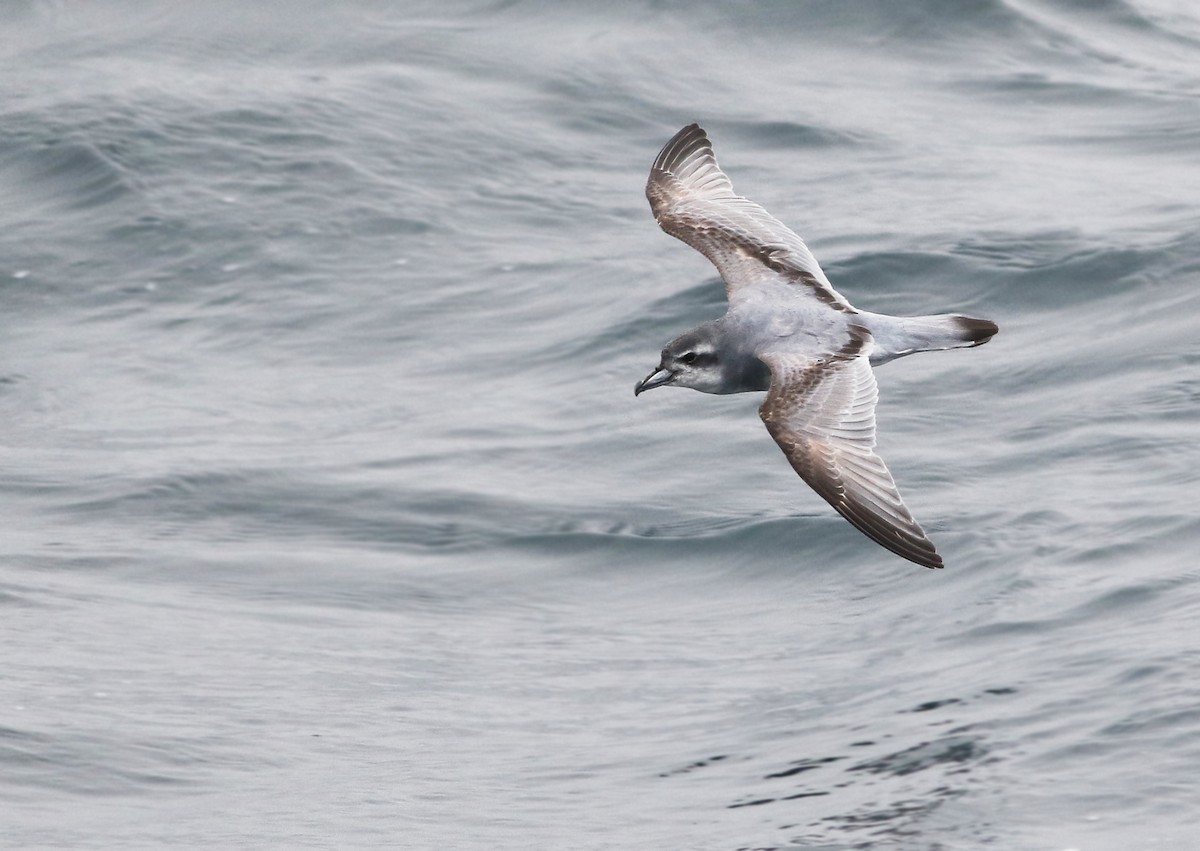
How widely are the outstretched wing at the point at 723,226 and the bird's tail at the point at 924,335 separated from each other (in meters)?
0.41

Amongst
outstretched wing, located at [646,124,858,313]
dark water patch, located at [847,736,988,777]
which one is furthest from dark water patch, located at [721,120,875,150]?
dark water patch, located at [847,736,988,777]

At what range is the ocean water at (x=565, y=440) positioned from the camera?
11.1m

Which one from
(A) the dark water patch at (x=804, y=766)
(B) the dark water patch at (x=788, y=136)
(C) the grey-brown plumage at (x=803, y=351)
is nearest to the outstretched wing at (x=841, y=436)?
(C) the grey-brown plumage at (x=803, y=351)

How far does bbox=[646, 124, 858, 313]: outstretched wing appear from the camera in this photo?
1138cm

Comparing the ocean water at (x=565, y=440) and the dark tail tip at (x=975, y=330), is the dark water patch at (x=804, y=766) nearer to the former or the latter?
the ocean water at (x=565, y=440)

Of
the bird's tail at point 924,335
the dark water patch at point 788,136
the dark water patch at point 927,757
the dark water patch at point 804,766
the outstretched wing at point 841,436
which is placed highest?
the bird's tail at point 924,335

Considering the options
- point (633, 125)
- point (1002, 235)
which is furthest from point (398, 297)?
point (1002, 235)

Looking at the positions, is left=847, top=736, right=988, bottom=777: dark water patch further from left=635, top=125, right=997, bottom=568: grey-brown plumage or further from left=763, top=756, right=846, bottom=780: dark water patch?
left=635, top=125, right=997, bottom=568: grey-brown plumage

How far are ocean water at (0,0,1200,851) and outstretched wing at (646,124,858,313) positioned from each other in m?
2.43

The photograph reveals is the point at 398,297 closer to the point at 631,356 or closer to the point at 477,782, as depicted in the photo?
the point at 631,356

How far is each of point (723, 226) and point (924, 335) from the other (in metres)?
1.96

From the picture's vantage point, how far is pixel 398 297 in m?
18.1

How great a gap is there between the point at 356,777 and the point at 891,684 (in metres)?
3.09

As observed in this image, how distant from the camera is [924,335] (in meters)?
10.4
